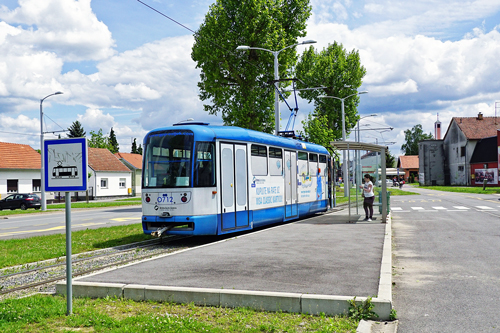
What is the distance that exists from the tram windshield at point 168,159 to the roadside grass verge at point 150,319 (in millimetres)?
6206

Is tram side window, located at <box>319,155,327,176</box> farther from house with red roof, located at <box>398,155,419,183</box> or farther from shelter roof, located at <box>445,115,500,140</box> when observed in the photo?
house with red roof, located at <box>398,155,419,183</box>

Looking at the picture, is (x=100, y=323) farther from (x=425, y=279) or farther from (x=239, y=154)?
(x=239, y=154)

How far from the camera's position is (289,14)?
3189 centimetres

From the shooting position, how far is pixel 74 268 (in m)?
9.37

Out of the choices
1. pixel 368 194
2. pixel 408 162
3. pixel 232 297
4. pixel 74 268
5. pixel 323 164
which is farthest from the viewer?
pixel 408 162

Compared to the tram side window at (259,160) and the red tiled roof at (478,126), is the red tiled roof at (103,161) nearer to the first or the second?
the tram side window at (259,160)

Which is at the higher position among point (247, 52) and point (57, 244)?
point (247, 52)

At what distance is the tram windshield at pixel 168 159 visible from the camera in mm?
12359

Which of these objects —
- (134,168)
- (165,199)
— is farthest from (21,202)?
(134,168)

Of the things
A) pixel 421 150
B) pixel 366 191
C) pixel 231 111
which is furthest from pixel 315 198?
pixel 421 150

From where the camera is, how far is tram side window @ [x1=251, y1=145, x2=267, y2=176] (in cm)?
1448

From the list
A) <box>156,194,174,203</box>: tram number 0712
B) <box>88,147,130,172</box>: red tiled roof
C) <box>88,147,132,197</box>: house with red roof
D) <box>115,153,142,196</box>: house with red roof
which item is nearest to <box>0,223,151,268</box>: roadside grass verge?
<box>156,194,174,203</box>: tram number 0712

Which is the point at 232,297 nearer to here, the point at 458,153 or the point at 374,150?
the point at 374,150

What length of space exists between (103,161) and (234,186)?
54.9 m
